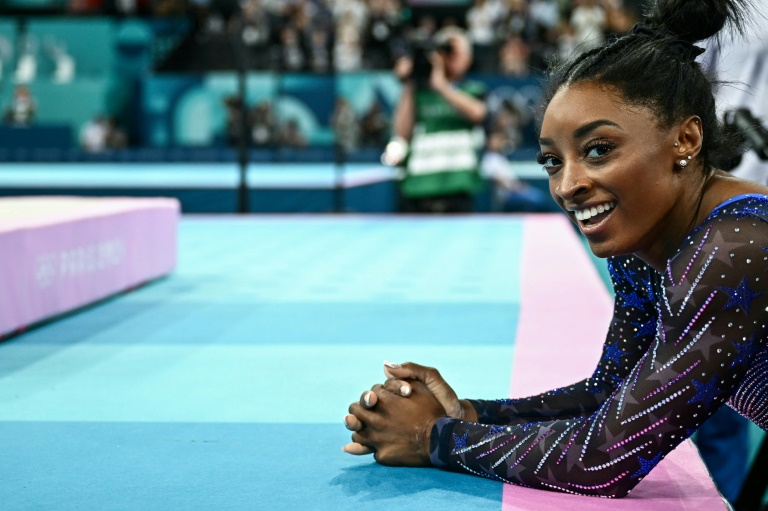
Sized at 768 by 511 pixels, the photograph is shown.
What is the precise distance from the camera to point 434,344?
2.95 m

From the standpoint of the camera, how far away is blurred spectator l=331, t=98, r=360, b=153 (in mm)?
11758

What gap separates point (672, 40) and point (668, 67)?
0.07 m

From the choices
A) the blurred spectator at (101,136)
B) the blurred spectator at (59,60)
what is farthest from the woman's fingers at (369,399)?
the blurred spectator at (59,60)

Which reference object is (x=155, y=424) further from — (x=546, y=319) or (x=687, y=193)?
(x=546, y=319)

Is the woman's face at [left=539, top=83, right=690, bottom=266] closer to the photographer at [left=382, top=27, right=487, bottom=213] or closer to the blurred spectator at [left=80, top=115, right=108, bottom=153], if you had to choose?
the photographer at [left=382, top=27, right=487, bottom=213]

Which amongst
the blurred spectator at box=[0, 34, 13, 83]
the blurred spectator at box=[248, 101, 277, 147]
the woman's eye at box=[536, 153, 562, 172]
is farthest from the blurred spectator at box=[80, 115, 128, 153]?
the woman's eye at box=[536, 153, 562, 172]

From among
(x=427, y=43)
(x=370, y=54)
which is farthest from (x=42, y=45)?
(x=427, y=43)

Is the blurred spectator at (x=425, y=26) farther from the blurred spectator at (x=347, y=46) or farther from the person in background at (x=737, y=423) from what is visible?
the person in background at (x=737, y=423)

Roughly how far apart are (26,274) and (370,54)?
1113cm

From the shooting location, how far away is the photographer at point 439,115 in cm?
618

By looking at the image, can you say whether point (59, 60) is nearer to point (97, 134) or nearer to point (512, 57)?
point (97, 134)

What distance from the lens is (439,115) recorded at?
6.38 meters

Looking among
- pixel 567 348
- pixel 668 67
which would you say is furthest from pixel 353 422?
pixel 567 348

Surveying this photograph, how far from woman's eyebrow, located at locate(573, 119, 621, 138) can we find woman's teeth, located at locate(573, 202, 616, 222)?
11 centimetres
